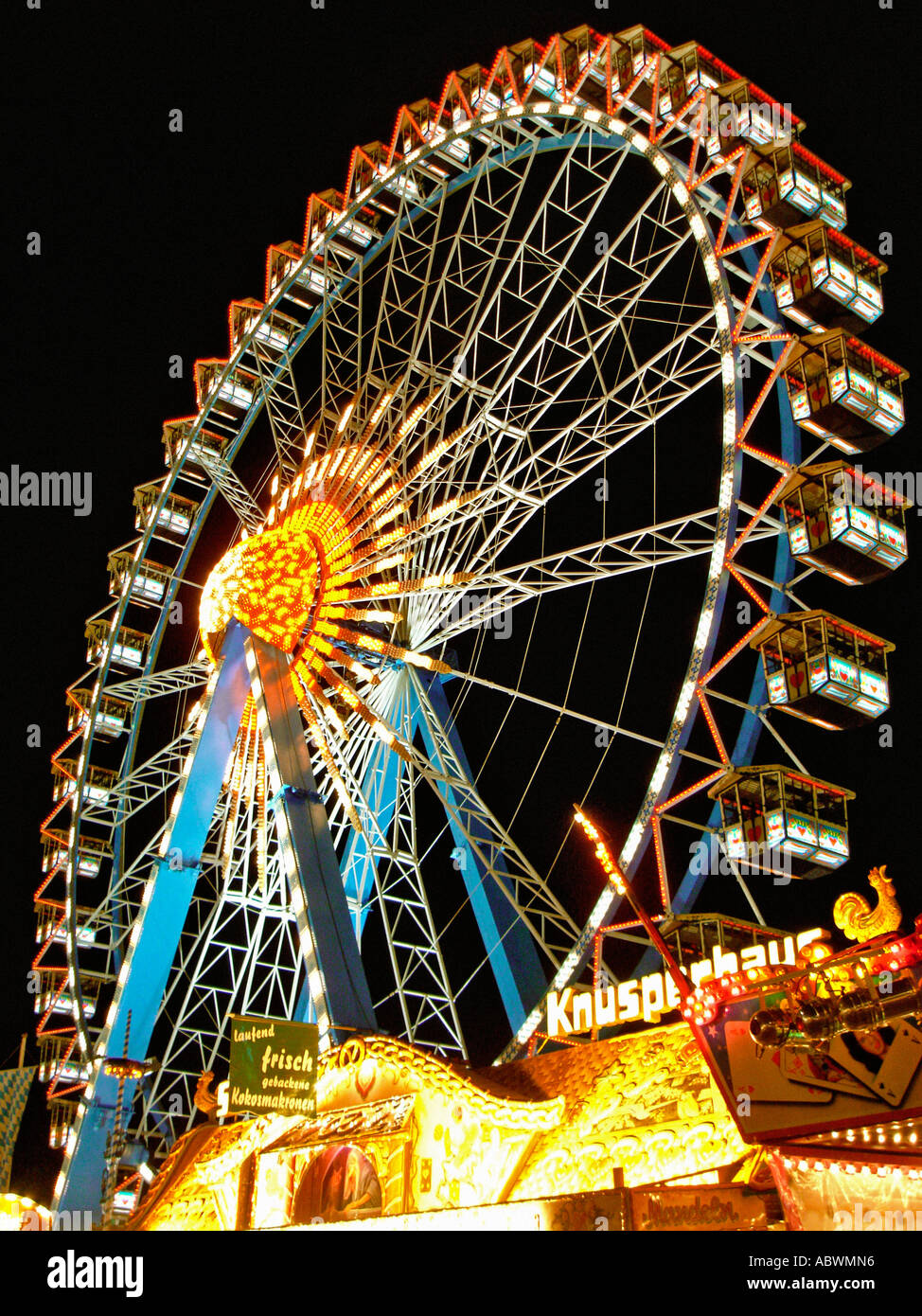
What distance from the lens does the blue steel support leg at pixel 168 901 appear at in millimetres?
Result: 20484

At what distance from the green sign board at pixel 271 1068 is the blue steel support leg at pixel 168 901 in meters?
5.08

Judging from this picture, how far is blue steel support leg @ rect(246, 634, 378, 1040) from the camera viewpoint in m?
16.8

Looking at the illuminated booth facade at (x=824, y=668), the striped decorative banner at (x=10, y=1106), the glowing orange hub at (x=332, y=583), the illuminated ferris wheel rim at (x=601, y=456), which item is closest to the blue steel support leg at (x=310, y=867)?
the glowing orange hub at (x=332, y=583)

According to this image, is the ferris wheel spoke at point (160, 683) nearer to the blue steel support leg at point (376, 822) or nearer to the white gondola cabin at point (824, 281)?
the blue steel support leg at point (376, 822)

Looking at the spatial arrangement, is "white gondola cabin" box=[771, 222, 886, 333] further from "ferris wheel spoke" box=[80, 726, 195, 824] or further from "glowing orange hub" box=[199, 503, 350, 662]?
"ferris wheel spoke" box=[80, 726, 195, 824]

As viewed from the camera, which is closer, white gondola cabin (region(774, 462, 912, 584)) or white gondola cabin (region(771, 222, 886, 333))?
white gondola cabin (region(774, 462, 912, 584))

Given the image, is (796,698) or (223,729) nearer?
(796,698)

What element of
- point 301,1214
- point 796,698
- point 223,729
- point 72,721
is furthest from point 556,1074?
point 72,721

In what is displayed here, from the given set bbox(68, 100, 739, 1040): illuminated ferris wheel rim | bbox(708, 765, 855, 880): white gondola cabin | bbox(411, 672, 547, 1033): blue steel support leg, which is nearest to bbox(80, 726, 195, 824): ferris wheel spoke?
bbox(68, 100, 739, 1040): illuminated ferris wheel rim

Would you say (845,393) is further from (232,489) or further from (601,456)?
(232,489)

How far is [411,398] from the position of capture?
2206 centimetres

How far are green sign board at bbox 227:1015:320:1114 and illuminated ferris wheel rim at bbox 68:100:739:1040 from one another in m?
2.90
